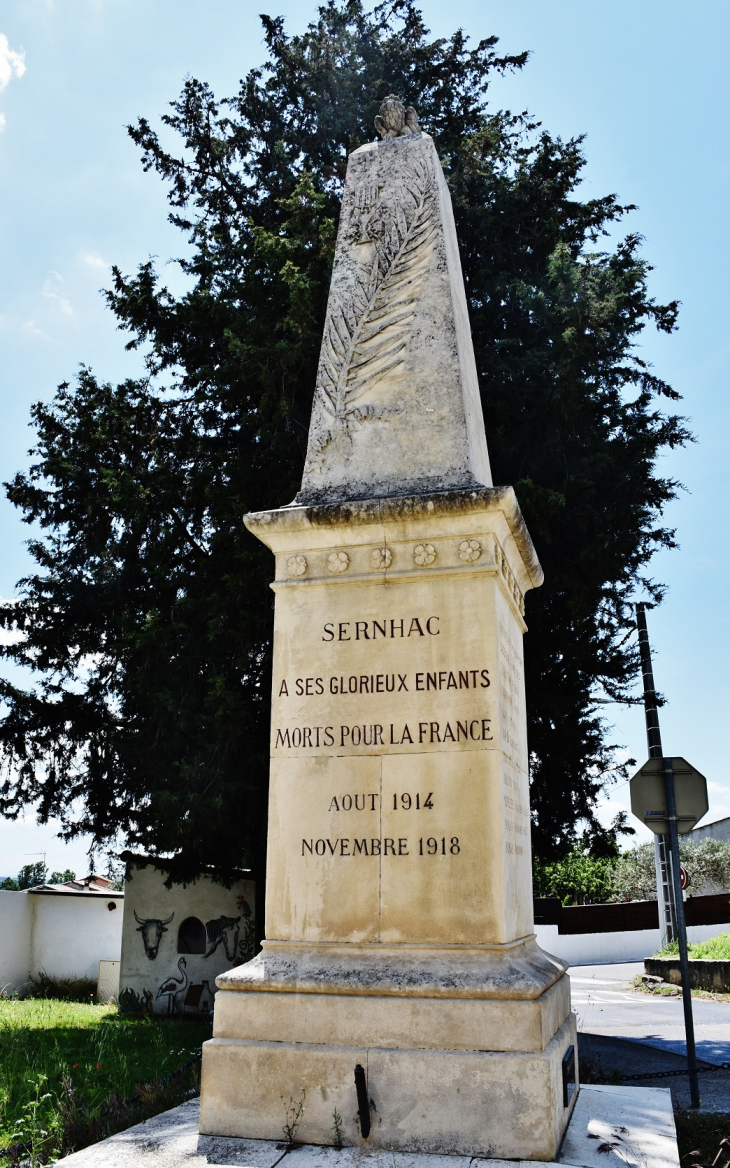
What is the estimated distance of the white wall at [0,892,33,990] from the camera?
1797 cm

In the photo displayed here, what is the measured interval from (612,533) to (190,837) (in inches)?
244

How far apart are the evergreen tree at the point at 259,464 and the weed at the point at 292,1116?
21.1 feet

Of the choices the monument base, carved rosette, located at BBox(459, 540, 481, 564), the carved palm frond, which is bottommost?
the monument base

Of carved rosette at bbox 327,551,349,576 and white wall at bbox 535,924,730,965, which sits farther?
white wall at bbox 535,924,730,965

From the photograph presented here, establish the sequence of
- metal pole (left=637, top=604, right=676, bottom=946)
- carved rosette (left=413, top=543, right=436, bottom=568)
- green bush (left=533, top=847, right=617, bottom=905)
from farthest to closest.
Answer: green bush (left=533, top=847, right=617, bottom=905) < metal pole (left=637, top=604, right=676, bottom=946) < carved rosette (left=413, top=543, right=436, bottom=568)

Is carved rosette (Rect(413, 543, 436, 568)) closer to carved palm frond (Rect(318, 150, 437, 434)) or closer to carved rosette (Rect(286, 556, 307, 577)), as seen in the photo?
carved rosette (Rect(286, 556, 307, 577))

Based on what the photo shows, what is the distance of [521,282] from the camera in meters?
12.0

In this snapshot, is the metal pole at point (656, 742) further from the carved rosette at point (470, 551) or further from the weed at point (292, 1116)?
the weed at point (292, 1116)

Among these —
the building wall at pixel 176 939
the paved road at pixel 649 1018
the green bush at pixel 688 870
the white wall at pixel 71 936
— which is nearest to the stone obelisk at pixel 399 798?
the paved road at pixel 649 1018

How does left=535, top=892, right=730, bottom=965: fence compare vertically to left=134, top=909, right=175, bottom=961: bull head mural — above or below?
below

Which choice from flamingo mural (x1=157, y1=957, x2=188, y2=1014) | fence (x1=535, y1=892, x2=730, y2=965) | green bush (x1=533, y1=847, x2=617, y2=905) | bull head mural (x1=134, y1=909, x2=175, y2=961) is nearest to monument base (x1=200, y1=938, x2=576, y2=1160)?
flamingo mural (x1=157, y1=957, x2=188, y2=1014)

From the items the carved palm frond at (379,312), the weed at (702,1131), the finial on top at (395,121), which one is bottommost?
the weed at (702,1131)

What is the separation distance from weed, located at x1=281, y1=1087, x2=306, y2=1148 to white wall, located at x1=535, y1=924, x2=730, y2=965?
74.4ft

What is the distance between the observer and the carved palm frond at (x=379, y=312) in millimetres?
5734
